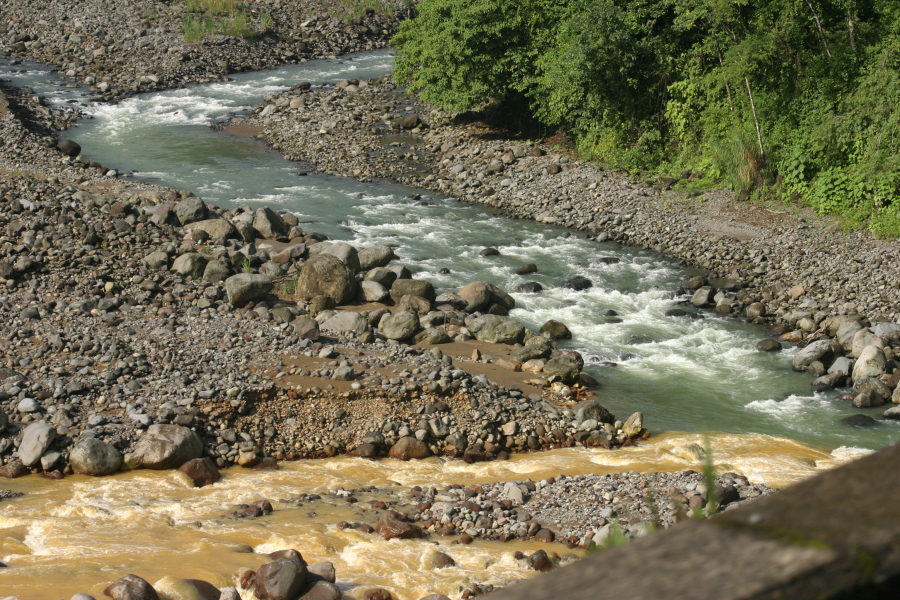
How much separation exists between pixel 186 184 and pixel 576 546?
17.5 metres

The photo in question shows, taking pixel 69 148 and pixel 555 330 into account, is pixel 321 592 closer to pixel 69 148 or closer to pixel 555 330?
pixel 555 330

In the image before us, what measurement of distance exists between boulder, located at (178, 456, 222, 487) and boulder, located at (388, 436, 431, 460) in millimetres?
2181

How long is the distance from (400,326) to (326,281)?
6.64 ft

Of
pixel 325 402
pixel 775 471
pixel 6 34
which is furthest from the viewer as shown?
pixel 6 34

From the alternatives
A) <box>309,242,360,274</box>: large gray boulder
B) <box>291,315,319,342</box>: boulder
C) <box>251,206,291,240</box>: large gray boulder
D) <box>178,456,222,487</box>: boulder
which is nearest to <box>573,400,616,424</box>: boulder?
<box>291,315,319,342</box>: boulder

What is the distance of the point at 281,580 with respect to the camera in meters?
6.43

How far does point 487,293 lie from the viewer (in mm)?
15414

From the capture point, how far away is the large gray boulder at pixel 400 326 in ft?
43.9

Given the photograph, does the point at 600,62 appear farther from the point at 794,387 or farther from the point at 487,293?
the point at 794,387

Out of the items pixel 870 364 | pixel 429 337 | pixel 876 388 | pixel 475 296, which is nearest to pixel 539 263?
pixel 475 296

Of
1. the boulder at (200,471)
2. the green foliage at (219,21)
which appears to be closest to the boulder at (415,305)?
the boulder at (200,471)

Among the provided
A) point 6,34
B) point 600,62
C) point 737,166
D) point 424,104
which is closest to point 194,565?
point 737,166

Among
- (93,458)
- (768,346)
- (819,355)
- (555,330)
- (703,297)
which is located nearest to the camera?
(93,458)

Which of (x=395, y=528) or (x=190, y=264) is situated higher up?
(x=190, y=264)
